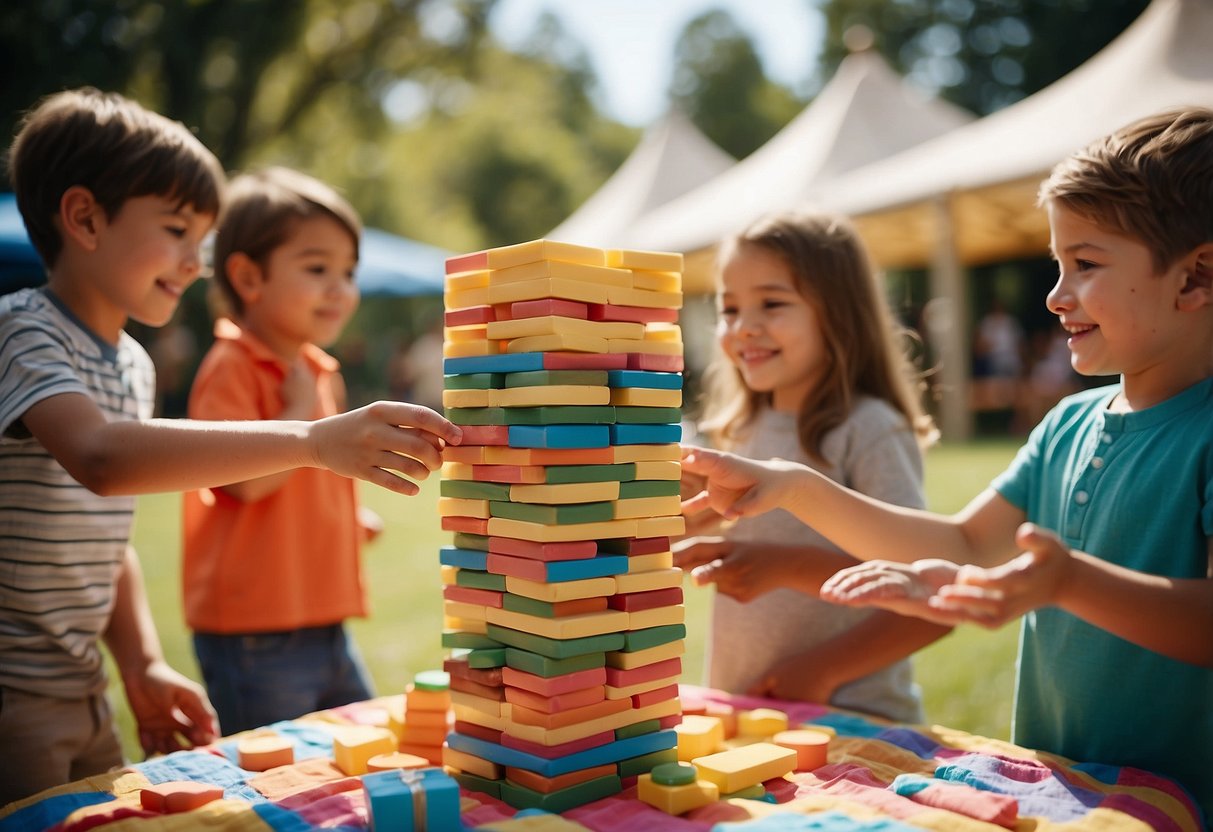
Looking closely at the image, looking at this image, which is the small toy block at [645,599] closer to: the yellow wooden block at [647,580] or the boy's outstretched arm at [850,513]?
the yellow wooden block at [647,580]

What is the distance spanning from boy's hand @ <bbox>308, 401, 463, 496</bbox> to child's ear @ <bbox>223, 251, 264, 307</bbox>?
1640mm

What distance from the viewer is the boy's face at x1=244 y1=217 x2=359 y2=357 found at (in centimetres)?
311

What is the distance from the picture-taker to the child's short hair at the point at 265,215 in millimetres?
3125

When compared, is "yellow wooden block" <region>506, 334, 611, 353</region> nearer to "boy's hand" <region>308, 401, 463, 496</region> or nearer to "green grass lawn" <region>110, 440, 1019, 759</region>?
"boy's hand" <region>308, 401, 463, 496</region>

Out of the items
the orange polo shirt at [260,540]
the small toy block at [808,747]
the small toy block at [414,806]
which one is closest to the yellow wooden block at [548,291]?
the small toy block at [414,806]

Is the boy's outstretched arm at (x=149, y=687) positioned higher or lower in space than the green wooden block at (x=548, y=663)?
lower

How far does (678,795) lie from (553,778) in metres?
0.21

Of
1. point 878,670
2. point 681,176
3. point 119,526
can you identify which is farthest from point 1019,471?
point 681,176

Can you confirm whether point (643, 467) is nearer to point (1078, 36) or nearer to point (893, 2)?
point (1078, 36)

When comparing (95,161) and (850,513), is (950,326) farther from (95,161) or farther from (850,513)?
(95,161)

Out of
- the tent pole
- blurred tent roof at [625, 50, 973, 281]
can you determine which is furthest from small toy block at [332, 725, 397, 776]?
blurred tent roof at [625, 50, 973, 281]

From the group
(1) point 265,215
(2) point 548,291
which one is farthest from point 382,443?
(1) point 265,215

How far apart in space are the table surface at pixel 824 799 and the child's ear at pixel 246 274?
1.65 meters

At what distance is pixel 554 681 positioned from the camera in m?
1.62
